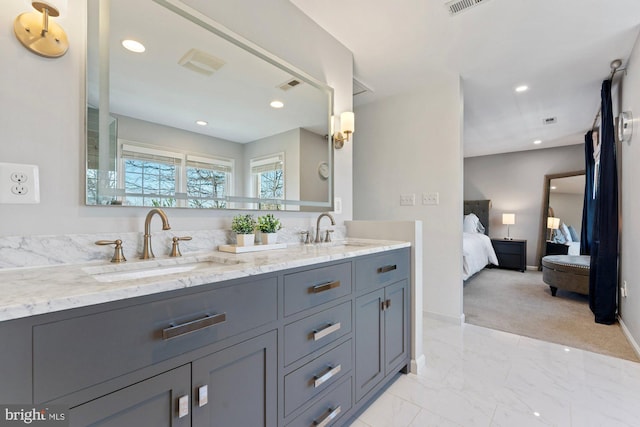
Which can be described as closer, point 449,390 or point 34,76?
point 34,76

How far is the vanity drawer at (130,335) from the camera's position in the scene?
61 centimetres

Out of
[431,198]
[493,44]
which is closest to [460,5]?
[493,44]

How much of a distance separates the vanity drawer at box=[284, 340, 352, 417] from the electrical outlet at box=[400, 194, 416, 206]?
2129mm

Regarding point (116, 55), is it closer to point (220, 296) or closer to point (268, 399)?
point (220, 296)

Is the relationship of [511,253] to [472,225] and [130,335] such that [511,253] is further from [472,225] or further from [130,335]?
[130,335]

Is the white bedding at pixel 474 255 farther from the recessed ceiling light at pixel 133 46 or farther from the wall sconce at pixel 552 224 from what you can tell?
the recessed ceiling light at pixel 133 46

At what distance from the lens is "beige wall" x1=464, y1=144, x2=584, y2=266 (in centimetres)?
561

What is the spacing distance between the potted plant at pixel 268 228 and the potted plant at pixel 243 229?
80 mm

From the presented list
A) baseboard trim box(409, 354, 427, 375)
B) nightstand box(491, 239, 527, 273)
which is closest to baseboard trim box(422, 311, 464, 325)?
baseboard trim box(409, 354, 427, 375)

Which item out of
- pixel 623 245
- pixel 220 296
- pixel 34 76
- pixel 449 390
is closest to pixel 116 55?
pixel 34 76

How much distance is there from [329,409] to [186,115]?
1.54 m

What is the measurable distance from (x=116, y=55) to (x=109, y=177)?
0.50 meters

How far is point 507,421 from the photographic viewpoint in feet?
4.98

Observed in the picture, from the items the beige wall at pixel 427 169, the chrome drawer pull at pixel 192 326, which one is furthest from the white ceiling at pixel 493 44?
the chrome drawer pull at pixel 192 326
